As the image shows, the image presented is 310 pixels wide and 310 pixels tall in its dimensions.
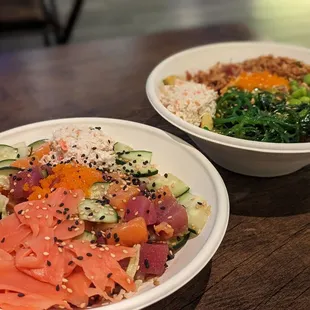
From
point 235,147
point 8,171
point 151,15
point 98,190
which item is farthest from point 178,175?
point 151,15

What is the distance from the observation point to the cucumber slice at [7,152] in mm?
1607

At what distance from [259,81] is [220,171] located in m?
0.55

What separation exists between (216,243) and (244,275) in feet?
0.71

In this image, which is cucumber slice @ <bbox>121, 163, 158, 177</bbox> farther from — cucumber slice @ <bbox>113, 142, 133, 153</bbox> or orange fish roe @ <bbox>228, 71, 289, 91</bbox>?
orange fish roe @ <bbox>228, 71, 289, 91</bbox>

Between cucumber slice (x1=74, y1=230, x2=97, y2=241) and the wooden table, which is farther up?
cucumber slice (x1=74, y1=230, x2=97, y2=241)

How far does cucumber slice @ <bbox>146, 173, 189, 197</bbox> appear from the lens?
1.50m

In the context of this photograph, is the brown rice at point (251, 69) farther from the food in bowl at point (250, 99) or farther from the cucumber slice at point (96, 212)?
the cucumber slice at point (96, 212)

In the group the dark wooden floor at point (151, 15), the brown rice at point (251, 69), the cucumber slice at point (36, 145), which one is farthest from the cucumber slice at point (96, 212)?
the dark wooden floor at point (151, 15)

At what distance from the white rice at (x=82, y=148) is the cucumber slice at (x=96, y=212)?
0.73 feet

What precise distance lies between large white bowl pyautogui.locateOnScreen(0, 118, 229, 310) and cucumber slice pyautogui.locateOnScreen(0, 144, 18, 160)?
63 millimetres

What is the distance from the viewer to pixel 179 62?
226 centimetres

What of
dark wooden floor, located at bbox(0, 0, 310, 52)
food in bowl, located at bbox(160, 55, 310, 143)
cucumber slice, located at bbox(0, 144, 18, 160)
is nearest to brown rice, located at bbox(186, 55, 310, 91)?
food in bowl, located at bbox(160, 55, 310, 143)

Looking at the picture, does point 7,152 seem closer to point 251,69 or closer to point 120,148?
point 120,148

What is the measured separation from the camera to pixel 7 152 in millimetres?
1617
